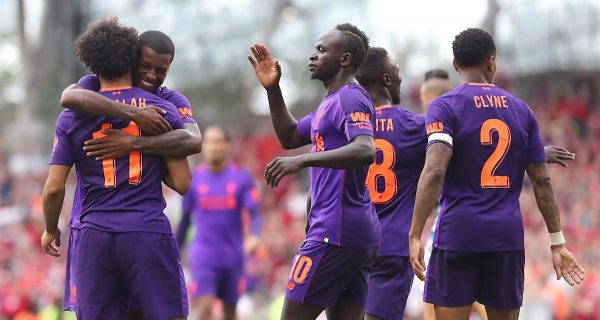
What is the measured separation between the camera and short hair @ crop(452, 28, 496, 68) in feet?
25.1

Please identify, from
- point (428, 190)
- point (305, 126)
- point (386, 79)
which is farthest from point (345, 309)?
point (386, 79)

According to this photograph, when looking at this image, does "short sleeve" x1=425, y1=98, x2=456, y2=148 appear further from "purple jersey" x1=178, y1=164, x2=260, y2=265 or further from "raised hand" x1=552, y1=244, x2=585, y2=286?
"purple jersey" x1=178, y1=164, x2=260, y2=265

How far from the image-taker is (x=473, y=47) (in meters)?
7.64

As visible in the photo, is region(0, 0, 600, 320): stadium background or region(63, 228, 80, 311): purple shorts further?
region(0, 0, 600, 320): stadium background

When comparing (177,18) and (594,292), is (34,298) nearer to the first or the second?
(594,292)

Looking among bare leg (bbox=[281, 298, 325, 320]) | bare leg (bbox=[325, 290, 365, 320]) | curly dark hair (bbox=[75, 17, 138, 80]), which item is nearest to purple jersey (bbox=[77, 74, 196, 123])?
curly dark hair (bbox=[75, 17, 138, 80])

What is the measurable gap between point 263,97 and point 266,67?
21.8 m

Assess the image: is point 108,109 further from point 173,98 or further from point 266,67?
point 266,67

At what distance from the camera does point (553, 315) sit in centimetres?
1429

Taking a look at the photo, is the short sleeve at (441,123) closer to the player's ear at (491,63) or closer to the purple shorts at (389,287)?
the player's ear at (491,63)

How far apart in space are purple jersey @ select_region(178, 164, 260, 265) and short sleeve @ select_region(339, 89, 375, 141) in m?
5.73

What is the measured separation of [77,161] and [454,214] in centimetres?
263

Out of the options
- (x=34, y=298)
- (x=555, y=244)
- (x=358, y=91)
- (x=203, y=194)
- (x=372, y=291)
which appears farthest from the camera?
(x=34, y=298)

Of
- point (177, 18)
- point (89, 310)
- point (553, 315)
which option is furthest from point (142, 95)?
point (177, 18)
